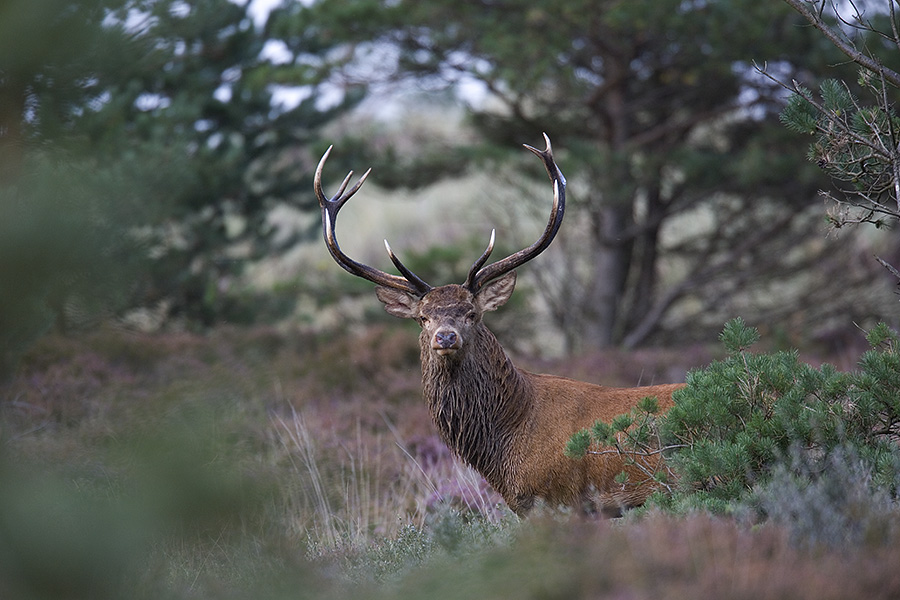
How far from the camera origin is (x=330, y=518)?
227 inches

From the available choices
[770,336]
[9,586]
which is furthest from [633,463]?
[770,336]

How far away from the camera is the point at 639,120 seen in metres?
13.2

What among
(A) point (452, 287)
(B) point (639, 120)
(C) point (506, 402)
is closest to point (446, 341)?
(A) point (452, 287)

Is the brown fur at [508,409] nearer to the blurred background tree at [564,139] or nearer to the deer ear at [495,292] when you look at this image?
the deer ear at [495,292]

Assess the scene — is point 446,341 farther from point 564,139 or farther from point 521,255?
point 564,139

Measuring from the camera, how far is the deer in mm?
5113

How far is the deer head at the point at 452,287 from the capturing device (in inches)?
216

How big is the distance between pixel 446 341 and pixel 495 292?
73 centimetres

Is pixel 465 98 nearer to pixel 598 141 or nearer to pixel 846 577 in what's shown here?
pixel 598 141

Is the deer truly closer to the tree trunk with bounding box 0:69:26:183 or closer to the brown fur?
the brown fur

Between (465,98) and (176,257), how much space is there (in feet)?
15.0

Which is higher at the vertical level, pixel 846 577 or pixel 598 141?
pixel 846 577

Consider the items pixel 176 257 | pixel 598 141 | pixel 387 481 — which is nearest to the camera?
pixel 387 481

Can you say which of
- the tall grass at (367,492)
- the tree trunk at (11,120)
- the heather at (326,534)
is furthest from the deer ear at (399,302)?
the tree trunk at (11,120)
